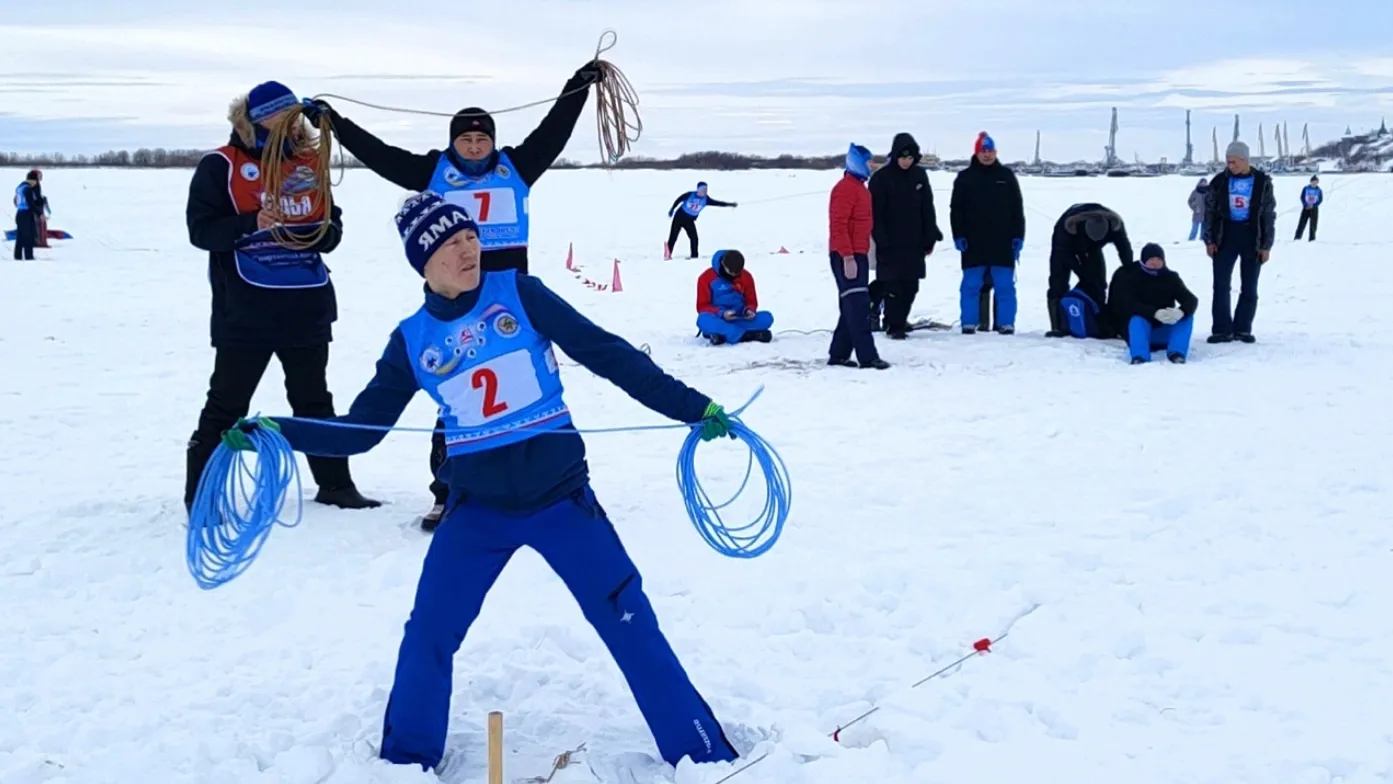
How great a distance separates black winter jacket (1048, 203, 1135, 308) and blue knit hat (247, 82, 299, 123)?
7.92 m

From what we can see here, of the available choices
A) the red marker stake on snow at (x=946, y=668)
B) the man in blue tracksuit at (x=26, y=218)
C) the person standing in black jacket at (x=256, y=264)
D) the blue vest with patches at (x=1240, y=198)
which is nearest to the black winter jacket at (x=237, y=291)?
the person standing in black jacket at (x=256, y=264)

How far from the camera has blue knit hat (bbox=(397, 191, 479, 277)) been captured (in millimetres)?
3383

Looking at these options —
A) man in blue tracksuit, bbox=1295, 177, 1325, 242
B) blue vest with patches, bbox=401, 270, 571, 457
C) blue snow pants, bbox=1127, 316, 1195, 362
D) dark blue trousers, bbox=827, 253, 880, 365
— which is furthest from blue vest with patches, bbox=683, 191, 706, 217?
blue vest with patches, bbox=401, 270, 571, 457

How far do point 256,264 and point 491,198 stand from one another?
1.16m

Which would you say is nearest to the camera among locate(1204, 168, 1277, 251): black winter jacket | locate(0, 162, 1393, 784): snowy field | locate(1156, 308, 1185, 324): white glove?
locate(0, 162, 1393, 784): snowy field

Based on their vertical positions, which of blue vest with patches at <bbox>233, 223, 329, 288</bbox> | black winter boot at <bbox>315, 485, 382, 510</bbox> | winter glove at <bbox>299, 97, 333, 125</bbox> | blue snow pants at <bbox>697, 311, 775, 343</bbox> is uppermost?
winter glove at <bbox>299, 97, 333, 125</bbox>

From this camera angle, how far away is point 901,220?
11445 mm

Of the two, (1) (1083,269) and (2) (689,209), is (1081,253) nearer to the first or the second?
(1) (1083,269)

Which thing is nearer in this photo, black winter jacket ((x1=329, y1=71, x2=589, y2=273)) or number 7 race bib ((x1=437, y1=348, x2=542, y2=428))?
number 7 race bib ((x1=437, y1=348, x2=542, y2=428))

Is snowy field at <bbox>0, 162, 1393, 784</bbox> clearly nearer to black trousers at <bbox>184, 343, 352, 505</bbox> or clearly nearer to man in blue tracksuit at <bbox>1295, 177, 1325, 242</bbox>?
black trousers at <bbox>184, 343, 352, 505</bbox>

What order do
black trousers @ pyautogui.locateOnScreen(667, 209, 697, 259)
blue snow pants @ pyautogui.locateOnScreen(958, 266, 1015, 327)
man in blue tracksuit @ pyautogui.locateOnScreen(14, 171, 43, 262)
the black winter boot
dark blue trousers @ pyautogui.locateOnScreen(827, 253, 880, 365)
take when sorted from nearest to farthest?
1. the black winter boot
2. dark blue trousers @ pyautogui.locateOnScreen(827, 253, 880, 365)
3. blue snow pants @ pyautogui.locateOnScreen(958, 266, 1015, 327)
4. black trousers @ pyautogui.locateOnScreen(667, 209, 697, 259)
5. man in blue tracksuit @ pyautogui.locateOnScreen(14, 171, 43, 262)

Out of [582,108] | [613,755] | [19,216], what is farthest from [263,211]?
[19,216]

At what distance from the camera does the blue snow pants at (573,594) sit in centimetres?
339

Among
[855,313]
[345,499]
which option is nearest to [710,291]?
[855,313]
